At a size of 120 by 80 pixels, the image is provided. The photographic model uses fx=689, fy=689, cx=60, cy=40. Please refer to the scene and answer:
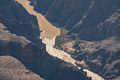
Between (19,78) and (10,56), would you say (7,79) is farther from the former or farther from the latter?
(10,56)

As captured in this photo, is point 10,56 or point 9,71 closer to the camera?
Answer: point 9,71

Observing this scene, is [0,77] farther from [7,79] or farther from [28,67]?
[28,67]

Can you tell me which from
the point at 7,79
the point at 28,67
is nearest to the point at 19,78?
the point at 7,79

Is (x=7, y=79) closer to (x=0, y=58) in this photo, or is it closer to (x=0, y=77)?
(x=0, y=77)

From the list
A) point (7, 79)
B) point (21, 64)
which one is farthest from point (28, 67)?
point (7, 79)

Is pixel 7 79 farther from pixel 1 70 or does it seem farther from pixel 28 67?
pixel 28 67

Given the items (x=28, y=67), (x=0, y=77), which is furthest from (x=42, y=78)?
(x=0, y=77)
